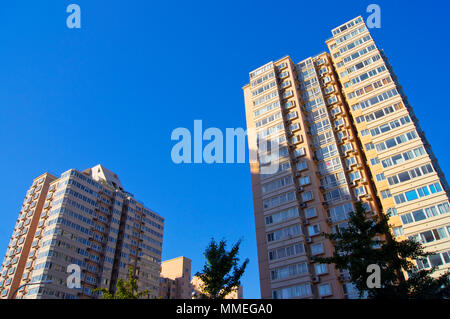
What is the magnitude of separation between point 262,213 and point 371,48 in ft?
94.5

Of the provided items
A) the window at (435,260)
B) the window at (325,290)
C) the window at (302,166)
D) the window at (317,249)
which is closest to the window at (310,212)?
the window at (317,249)

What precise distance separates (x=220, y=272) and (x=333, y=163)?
32.2 m

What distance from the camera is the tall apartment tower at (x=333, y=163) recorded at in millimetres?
40812

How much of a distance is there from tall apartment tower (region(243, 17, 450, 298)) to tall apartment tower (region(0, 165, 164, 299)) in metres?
39.2

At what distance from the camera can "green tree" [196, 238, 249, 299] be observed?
23531 millimetres

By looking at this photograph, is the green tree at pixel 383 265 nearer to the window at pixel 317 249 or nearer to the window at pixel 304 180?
the window at pixel 317 249

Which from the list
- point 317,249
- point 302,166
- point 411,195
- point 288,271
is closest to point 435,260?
point 411,195

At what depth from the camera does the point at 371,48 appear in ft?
176

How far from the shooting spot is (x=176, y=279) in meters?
114

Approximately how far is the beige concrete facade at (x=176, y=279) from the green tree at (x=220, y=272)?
86507 mm

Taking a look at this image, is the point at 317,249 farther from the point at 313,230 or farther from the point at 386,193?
the point at 386,193

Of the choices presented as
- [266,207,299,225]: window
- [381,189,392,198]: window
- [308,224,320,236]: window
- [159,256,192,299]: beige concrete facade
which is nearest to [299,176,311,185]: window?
[266,207,299,225]: window

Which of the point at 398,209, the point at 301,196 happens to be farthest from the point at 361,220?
the point at 301,196

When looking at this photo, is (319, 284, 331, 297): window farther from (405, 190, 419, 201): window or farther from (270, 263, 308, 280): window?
(405, 190, 419, 201): window
